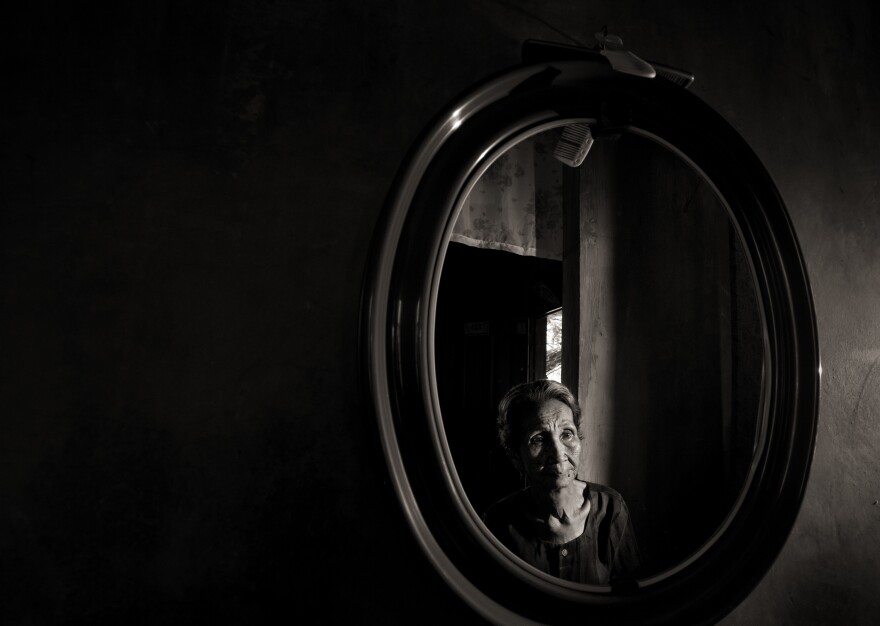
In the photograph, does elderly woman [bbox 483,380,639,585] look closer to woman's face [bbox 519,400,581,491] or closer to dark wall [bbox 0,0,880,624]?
woman's face [bbox 519,400,581,491]

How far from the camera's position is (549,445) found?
694mm

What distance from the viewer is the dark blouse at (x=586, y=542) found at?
69cm

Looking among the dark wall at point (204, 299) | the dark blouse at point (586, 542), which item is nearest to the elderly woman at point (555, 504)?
the dark blouse at point (586, 542)

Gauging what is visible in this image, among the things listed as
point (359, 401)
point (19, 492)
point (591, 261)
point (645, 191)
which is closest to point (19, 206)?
point (19, 492)

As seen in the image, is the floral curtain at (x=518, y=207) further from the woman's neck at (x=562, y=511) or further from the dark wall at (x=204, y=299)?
the woman's neck at (x=562, y=511)

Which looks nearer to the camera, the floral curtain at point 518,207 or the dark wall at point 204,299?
the dark wall at point 204,299

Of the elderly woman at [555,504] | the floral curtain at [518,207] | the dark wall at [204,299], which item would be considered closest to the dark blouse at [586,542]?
the elderly woman at [555,504]

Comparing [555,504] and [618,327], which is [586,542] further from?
[618,327]

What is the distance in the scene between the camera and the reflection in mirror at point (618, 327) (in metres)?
0.68

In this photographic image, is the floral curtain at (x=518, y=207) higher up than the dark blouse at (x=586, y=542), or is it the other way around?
the floral curtain at (x=518, y=207)

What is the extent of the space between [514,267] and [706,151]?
41 cm

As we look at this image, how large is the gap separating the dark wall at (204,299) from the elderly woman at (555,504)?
0.39ft

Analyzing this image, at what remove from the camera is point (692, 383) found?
32.4 inches

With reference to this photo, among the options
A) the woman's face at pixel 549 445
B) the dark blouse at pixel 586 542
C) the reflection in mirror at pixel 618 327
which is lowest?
the dark blouse at pixel 586 542
